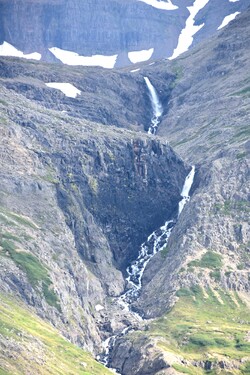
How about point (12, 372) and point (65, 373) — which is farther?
point (65, 373)
